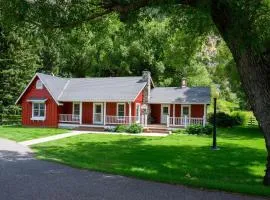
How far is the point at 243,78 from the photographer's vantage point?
11078mm

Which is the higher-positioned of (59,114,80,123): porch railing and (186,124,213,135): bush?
(59,114,80,123): porch railing

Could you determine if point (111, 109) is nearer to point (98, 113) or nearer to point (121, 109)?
point (121, 109)

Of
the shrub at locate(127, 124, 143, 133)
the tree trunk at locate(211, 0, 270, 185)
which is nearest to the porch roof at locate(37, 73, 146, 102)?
the shrub at locate(127, 124, 143, 133)

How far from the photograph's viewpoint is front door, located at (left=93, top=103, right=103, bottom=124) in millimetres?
37688

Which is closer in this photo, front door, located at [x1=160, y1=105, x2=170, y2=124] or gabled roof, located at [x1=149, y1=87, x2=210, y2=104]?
gabled roof, located at [x1=149, y1=87, x2=210, y2=104]

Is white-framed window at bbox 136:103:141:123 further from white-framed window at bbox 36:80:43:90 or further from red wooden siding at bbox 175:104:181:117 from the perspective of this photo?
white-framed window at bbox 36:80:43:90

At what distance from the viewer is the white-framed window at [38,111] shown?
38.0m

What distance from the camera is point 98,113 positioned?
124ft

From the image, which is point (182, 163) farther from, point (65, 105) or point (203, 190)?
point (65, 105)

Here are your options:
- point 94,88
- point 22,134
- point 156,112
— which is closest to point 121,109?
point 94,88

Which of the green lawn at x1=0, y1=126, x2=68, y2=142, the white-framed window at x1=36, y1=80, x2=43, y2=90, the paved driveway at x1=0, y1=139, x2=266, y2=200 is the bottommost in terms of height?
the paved driveway at x1=0, y1=139, x2=266, y2=200

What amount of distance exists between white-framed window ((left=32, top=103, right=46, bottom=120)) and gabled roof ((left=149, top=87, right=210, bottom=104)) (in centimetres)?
1003

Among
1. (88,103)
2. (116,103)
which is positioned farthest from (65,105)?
(116,103)

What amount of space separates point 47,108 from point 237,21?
29.9 m
